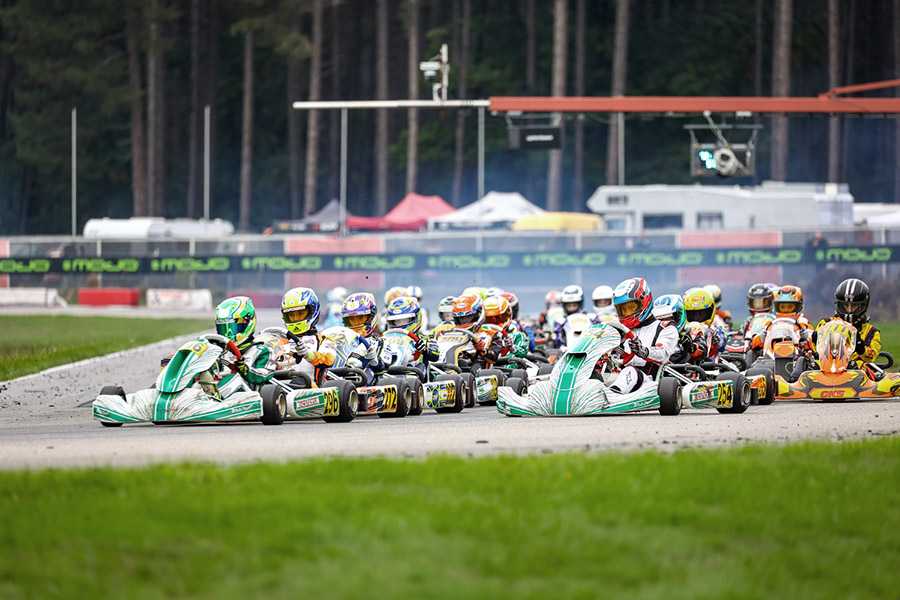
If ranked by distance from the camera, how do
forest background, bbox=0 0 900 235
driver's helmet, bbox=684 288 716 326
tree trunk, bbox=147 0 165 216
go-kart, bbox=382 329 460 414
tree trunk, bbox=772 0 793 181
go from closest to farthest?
1. go-kart, bbox=382 329 460 414
2. driver's helmet, bbox=684 288 716 326
3. tree trunk, bbox=772 0 793 181
4. tree trunk, bbox=147 0 165 216
5. forest background, bbox=0 0 900 235

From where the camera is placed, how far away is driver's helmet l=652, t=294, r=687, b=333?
13.4 meters

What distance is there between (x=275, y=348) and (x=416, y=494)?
5.58m

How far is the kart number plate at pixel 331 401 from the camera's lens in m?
12.1

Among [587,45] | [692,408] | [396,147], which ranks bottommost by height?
[692,408]

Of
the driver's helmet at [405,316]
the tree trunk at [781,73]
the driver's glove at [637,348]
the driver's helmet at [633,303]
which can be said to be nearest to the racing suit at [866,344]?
the driver's helmet at [633,303]

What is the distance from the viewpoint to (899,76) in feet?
204

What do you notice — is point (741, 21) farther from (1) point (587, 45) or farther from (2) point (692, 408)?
(2) point (692, 408)

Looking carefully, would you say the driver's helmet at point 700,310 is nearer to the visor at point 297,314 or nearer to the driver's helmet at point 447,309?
the driver's helmet at point 447,309

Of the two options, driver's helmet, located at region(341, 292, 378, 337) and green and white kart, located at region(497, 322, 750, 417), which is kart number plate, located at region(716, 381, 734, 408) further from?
driver's helmet, located at region(341, 292, 378, 337)

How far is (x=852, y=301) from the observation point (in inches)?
584

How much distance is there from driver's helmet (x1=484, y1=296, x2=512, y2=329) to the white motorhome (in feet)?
77.3

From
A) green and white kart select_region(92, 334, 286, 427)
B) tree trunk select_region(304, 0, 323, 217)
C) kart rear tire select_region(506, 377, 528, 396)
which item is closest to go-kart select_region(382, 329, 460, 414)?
kart rear tire select_region(506, 377, 528, 396)

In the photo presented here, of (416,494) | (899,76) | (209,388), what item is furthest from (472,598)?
(899,76)

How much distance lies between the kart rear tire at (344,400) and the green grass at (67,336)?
6.94m
